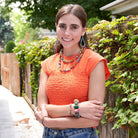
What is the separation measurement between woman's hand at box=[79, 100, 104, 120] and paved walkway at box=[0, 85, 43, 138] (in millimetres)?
3332

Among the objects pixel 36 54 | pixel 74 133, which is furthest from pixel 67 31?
pixel 36 54

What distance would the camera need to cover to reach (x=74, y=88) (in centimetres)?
156

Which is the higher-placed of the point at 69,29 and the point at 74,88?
the point at 69,29

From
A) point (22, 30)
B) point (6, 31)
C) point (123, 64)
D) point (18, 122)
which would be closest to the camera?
point (123, 64)

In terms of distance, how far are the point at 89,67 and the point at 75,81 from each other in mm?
135

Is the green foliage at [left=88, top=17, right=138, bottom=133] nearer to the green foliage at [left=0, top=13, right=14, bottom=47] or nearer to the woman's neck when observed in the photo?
the woman's neck

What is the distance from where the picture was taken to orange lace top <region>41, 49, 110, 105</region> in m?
1.57

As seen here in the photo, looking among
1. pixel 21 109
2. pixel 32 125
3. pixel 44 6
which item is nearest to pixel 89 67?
pixel 32 125

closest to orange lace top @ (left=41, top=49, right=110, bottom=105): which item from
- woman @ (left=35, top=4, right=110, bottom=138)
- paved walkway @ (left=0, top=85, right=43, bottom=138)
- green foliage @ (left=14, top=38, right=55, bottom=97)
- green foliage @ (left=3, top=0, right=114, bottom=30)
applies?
woman @ (left=35, top=4, right=110, bottom=138)

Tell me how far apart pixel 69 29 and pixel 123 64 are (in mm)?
955

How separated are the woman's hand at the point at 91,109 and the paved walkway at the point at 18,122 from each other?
3332 millimetres

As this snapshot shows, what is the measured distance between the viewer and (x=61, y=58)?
177 cm

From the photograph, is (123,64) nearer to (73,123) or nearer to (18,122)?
(73,123)

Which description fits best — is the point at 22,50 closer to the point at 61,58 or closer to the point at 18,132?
the point at 18,132
